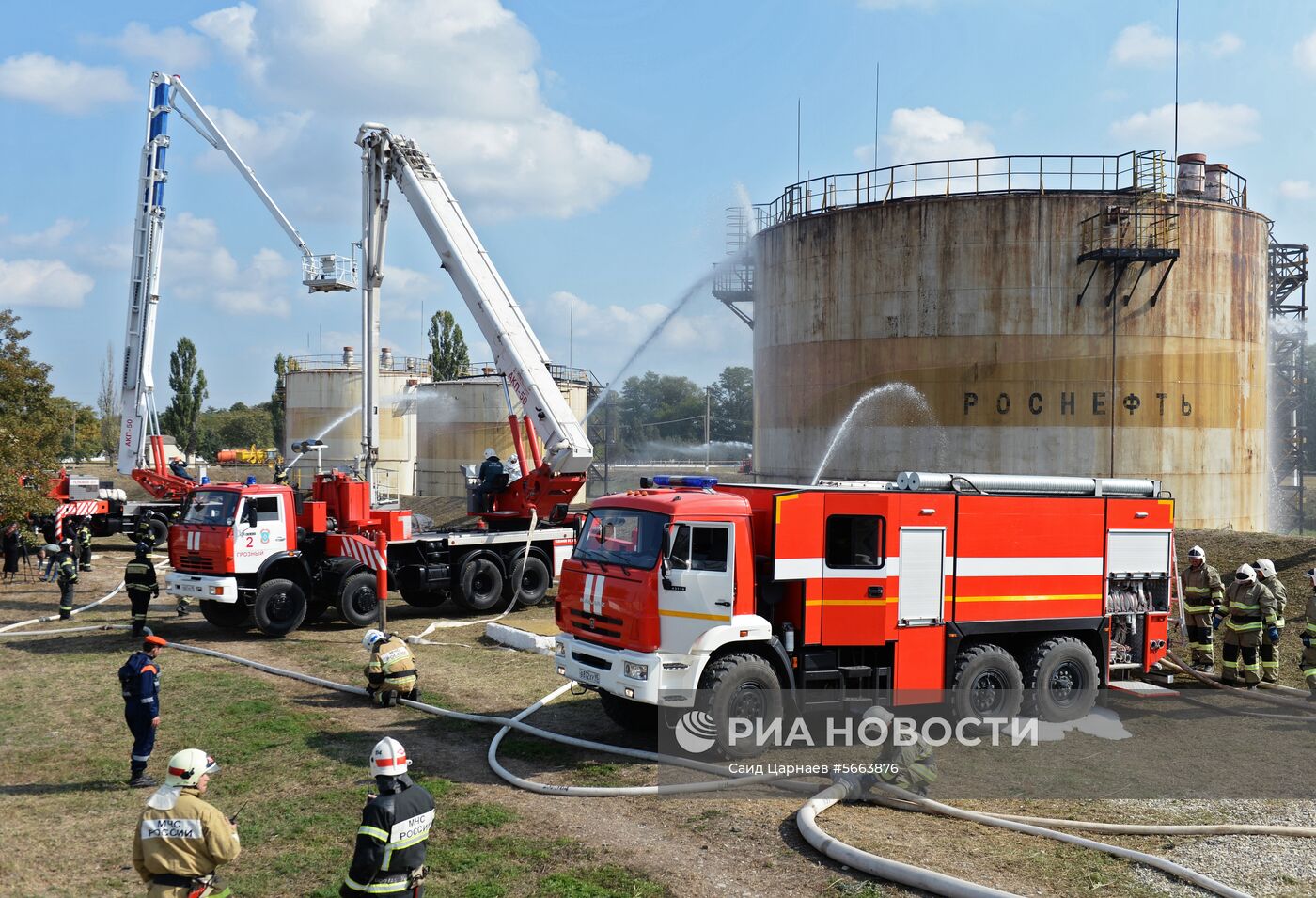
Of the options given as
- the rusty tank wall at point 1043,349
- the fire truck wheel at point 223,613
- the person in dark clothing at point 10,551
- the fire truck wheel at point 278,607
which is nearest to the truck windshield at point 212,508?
the fire truck wheel at point 278,607

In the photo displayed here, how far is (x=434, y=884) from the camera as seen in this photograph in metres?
6.90

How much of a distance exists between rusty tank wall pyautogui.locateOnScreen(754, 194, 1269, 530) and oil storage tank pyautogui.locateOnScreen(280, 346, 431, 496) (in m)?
27.6

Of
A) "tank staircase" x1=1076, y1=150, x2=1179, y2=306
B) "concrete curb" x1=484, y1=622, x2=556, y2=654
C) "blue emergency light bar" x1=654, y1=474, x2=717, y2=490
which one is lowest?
"concrete curb" x1=484, y1=622, x2=556, y2=654

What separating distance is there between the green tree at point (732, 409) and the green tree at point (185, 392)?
42.8m

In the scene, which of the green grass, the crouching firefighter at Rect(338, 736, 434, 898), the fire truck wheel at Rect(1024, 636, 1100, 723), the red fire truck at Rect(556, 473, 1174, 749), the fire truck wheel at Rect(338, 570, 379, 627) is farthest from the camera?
the fire truck wheel at Rect(338, 570, 379, 627)

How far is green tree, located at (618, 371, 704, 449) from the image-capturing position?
301 feet

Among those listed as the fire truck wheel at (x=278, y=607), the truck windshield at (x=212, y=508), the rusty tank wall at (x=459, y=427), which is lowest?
the fire truck wheel at (x=278, y=607)

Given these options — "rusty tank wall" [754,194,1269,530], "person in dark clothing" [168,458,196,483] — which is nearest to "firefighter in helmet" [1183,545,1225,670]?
"rusty tank wall" [754,194,1269,530]

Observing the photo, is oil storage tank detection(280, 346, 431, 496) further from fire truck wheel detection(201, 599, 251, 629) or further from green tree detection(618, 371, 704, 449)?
green tree detection(618, 371, 704, 449)

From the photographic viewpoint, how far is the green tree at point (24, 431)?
73.8 ft

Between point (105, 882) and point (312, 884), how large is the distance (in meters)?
1.56

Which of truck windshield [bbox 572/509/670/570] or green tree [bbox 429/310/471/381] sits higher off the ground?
green tree [bbox 429/310/471/381]

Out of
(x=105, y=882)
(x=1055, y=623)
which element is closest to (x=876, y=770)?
(x=1055, y=623)

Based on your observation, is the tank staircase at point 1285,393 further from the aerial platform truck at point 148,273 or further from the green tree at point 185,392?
the green tree at point 185,392
